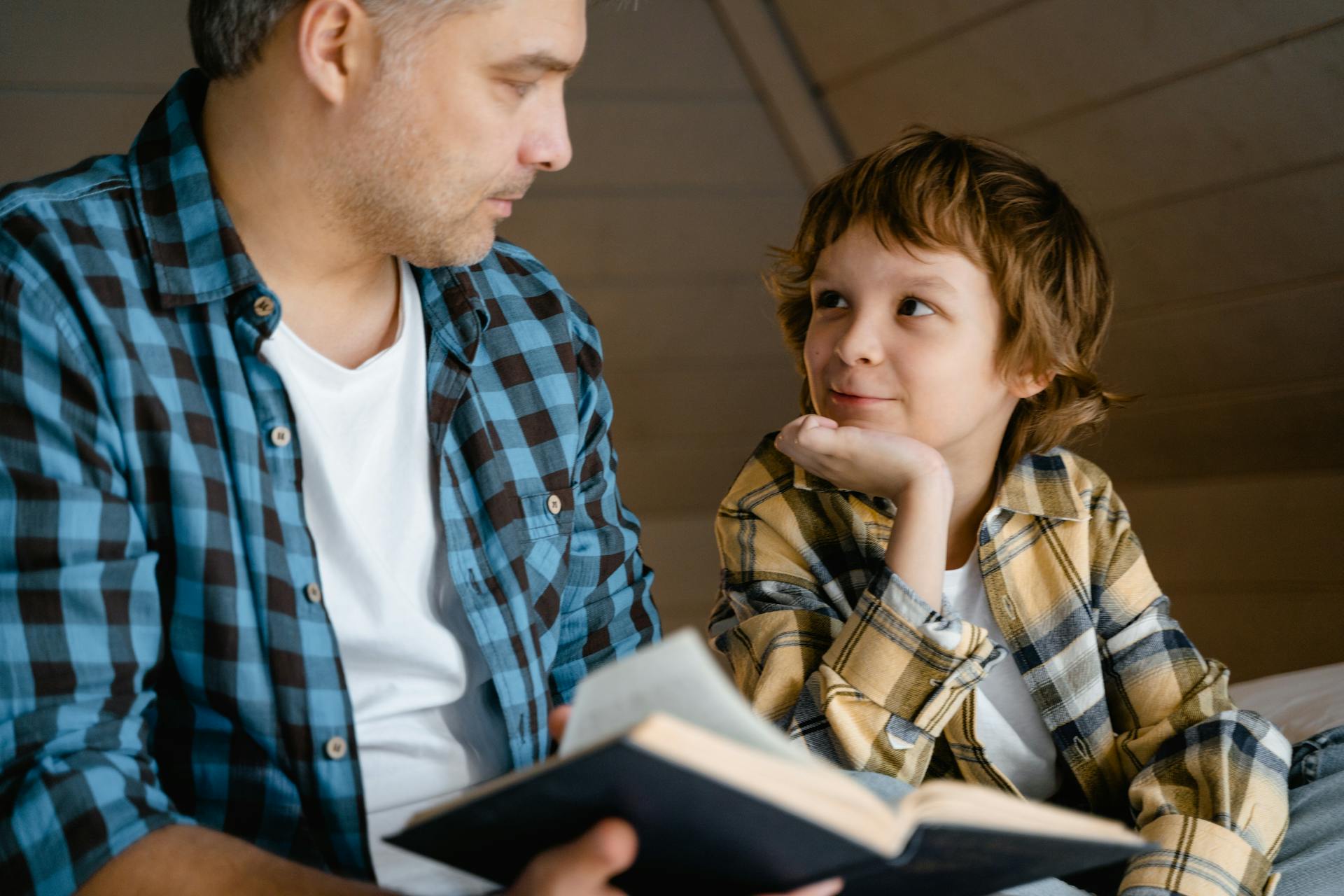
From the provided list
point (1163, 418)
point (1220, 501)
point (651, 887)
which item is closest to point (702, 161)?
point (1163, 418)

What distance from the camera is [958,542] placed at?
144 centimetres

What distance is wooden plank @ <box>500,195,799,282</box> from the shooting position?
2520 mm

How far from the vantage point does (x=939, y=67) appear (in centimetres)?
220

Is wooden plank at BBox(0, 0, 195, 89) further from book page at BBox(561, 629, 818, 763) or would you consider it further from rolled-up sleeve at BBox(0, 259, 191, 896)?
book page at BBox(561, 629, 818, 763)

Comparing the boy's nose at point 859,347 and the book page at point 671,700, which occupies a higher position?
the boy's nose at point 859,347

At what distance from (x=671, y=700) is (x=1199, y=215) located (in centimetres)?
185

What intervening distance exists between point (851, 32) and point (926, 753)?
4.91ft

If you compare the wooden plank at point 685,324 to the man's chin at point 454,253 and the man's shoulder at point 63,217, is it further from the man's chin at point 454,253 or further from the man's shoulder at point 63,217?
the man's shoulder at point 63,217

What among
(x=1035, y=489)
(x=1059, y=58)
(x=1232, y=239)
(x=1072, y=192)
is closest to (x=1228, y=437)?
(x=1232, y=239)

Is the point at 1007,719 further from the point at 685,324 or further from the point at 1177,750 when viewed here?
the point at 685,324

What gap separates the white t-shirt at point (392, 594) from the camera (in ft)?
3.51

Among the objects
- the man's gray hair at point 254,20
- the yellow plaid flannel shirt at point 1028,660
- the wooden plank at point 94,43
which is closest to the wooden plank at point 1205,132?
the yellow plaid flannel shirt at point 1028,660

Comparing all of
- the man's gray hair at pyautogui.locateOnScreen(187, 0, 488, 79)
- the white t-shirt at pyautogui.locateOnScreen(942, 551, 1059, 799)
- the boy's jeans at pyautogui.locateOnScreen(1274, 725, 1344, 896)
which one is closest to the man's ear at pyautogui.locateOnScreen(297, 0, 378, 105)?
the man's gray hair at pyautogui.locateOnScreen(187, 0, 488, 79)

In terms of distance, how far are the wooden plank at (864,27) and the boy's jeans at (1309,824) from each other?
1.28 metres
